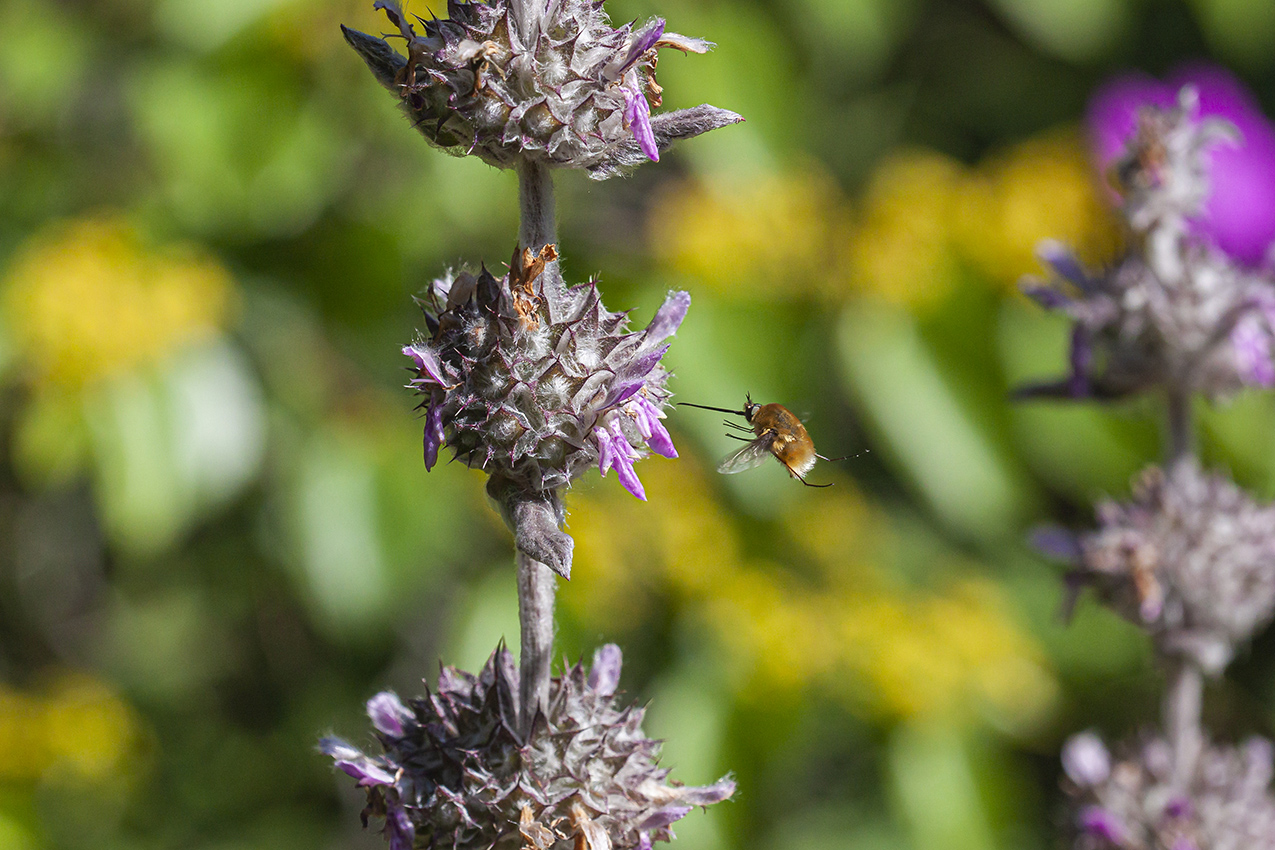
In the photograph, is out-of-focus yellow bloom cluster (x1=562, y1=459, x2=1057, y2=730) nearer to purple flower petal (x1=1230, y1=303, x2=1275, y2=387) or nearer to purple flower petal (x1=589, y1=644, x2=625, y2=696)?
purple flower petal (x1=1230, y1=303, x2=1275, y2=387)

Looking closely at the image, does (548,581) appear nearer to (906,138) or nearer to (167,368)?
(167,368)

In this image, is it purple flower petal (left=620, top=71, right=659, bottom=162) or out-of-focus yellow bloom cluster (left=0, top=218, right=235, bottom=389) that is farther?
out-of-focus yellow bloom cluster (left=0, top=218, right=235, bottom=389)

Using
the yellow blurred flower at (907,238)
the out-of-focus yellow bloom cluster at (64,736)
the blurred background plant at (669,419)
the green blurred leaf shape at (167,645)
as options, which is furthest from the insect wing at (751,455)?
the green blurred leaf shape at (167,645)

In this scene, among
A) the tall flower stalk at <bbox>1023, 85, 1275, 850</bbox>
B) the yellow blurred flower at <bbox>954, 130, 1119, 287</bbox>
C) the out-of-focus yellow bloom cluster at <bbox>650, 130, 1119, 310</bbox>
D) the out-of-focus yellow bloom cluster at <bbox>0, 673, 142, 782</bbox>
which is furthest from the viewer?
the out-of-focus yellow bloom cluster at <bbox>0, 673, 142, 782</bbox>

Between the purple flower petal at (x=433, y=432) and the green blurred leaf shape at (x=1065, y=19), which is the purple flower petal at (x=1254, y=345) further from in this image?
the green blurred leaf shape at (x=1065, y=19)

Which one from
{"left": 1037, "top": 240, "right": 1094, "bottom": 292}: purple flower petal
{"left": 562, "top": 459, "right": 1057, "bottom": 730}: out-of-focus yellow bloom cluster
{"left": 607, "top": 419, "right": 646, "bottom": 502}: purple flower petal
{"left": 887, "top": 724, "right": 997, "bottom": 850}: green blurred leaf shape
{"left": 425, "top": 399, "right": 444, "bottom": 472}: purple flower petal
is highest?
{"left": 425, "top": 399, "right": 444, "bottom": 472}: purple flower petal

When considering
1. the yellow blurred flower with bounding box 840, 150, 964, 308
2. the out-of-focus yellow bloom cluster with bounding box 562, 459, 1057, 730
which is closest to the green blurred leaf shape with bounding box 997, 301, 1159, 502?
the yellow blurred flower with bounding box 840, 150, 964, 308

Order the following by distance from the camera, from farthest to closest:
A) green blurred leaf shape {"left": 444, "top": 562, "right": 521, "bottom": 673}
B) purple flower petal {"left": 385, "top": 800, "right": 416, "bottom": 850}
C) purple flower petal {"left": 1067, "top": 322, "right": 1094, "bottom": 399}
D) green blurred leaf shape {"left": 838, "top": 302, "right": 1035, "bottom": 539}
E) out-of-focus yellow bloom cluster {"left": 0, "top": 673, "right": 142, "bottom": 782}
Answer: out-of-focus yellow bloom cluster {"left": 0, "top": 673, "right": 142, "bottom": 782}, green blurred leaf shape {"left": 838, "top": 302, "right": 1035, "bottom": 539}, green blurred leaf shape {"left": 444, "top": 562, "right": 521, "bottom": 673}, purple flower petal {"left": 1067, "top": 322, "right": 1094, "bottom": 399}, purple flower petal {"left": 385, "top": 800, "right": 416, "bottom": 850}
